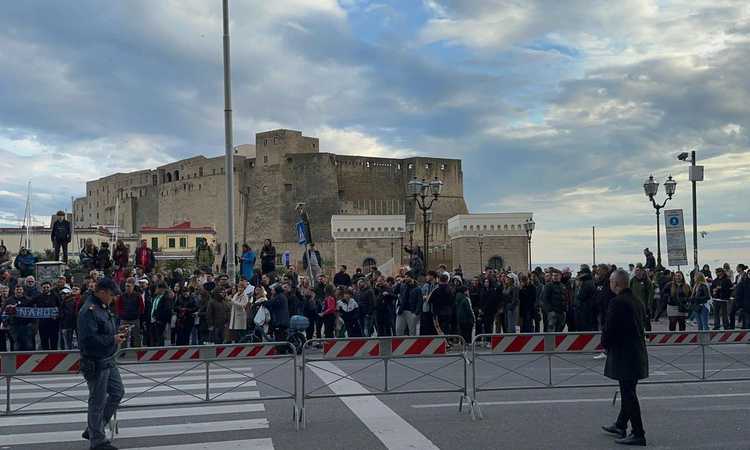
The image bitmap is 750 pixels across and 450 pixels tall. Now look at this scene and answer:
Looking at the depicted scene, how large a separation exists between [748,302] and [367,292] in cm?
841

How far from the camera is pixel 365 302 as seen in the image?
725 inches

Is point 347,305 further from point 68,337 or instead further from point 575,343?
point 575,343

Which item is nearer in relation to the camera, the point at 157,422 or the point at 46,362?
the point at 46,362

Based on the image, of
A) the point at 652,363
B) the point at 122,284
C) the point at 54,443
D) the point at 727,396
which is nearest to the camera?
the point at 54,443

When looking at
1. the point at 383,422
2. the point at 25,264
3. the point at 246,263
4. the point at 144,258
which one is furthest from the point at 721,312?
the point at 25,264

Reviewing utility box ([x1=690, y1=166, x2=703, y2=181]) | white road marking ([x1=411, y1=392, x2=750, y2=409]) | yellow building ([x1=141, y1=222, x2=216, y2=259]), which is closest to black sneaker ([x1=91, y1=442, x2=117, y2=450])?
white road marking ([x1=411, y1=392, x2=750, y2=409])

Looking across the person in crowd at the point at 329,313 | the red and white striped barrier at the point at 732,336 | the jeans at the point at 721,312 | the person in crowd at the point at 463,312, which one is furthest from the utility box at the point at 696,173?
the red and white striped barrier at the point at 732,336

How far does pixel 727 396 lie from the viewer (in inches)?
409

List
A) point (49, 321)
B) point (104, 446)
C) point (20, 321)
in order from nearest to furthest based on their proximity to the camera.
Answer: point (104, 446) → point (20, 321) → point (49, 321)

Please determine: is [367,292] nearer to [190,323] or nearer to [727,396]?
[190,323]

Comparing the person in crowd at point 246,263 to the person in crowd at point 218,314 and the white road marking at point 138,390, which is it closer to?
the person in crowd at point 218,314

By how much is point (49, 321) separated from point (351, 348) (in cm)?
898

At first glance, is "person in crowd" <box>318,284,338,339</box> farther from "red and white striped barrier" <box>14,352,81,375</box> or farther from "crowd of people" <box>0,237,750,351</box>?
"red and white striped barrier" <box>14,352,81,375</box>

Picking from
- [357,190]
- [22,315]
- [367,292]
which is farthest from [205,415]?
[357,190]
